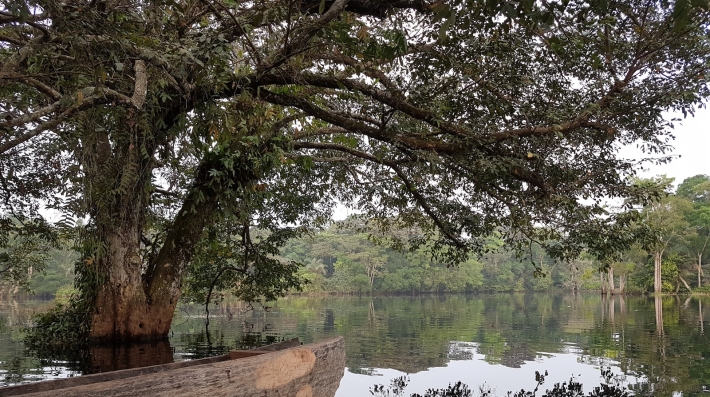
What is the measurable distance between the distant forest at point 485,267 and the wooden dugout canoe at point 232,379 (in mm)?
26598

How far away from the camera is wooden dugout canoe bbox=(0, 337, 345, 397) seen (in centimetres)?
342

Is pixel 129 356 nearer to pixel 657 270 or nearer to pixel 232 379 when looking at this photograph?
pixel 232 379

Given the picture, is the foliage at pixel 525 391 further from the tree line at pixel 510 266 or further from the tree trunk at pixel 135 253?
the tree line at pixel 510 266

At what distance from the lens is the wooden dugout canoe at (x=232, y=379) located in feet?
11.2

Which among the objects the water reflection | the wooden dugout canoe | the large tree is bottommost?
the water reflection

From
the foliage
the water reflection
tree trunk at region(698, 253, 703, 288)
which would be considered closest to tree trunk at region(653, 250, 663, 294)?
tree trunk at region(698, 253, 703, 288)

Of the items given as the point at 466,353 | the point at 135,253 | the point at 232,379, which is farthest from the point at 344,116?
the point at 466,353

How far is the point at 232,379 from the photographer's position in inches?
161

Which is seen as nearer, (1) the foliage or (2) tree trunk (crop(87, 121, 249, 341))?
(1) the foliage

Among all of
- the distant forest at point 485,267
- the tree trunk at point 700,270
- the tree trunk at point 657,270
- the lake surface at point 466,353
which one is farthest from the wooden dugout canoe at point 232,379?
the tree trunk at point 700,270

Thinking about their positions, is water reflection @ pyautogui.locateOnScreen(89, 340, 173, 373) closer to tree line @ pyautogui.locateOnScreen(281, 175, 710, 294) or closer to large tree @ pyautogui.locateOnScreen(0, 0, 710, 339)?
large tree @ pyautogui.locateOnScreen(0, 0, 710, 339)

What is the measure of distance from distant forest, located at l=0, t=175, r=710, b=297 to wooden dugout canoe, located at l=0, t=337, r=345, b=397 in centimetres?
2660

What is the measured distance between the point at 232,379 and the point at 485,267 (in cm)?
5395

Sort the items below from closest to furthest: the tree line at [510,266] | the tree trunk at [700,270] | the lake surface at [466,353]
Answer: the lake surface at [466,353] → the tree line at [510,266] → the tree trunk at [700,270]
